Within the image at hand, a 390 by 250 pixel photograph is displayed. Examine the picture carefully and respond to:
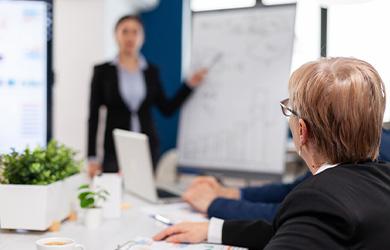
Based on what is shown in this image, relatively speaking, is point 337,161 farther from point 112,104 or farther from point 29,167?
point 112,104

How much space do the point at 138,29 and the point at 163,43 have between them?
2410 millimetres

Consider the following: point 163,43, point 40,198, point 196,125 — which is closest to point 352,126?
point 40,198

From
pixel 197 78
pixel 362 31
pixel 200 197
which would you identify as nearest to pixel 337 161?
pixel 200 197

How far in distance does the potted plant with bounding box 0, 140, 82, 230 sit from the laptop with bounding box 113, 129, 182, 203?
433mm

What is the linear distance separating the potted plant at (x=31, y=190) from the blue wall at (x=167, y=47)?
3793mm

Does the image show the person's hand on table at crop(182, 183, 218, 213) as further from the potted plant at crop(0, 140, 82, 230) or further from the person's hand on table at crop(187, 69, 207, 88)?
the person's hand on table at crop(187, 69, 207, 88)

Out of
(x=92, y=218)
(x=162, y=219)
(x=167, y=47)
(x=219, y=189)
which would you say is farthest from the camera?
(x=167, y=47)

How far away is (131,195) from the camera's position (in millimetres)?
1789

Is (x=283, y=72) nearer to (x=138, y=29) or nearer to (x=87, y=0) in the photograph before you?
(x=138, y=29)

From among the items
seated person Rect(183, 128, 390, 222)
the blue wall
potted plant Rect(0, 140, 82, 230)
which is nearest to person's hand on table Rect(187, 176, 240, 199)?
seated person Rect(183, 128, 390, 222)

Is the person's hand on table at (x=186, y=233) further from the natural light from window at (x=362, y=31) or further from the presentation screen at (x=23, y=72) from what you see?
the natural light from window at (x=362, y=31)

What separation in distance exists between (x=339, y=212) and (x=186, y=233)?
1.71ft

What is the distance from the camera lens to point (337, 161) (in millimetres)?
871

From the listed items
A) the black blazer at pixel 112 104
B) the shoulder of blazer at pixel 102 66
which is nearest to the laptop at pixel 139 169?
Result: the black blazer at pixel 112 104
